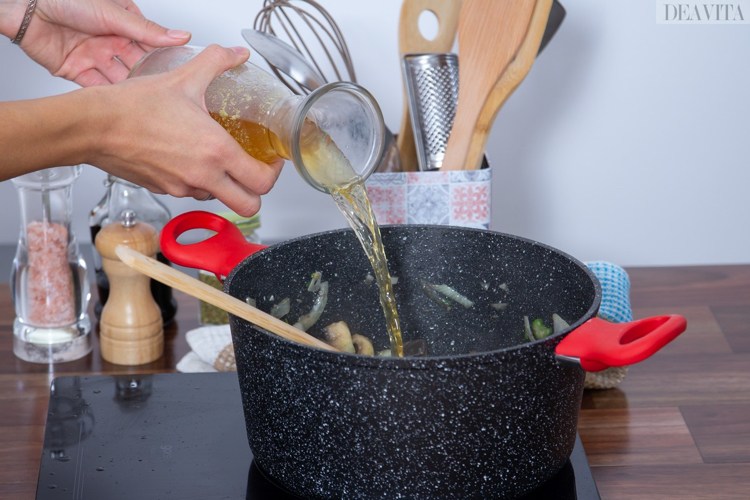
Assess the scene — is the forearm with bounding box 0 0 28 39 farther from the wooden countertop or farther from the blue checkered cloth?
the blue checkered cloth

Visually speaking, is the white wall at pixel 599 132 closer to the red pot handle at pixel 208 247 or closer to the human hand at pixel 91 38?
the human hand at pixel 91 38

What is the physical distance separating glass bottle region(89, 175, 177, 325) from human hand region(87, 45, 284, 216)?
1.03 feet

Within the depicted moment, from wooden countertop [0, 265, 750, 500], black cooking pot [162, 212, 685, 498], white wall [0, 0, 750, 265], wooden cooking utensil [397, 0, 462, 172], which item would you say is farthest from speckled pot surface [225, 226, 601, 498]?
white wall [0, 0, 750, 265]

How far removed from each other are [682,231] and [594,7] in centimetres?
40

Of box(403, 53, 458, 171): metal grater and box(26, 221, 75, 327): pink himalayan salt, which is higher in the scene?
box(403, 53, 458, 171): metal grater

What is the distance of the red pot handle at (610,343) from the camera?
681 mm

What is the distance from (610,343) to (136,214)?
2.22ft

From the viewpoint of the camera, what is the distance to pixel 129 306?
1.13 metres

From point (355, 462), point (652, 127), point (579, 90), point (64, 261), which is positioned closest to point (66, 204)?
point (64, 261)

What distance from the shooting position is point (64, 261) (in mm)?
1139

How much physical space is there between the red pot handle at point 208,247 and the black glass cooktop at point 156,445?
0.44 ft

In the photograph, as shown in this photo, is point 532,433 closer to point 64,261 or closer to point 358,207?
point 358,207

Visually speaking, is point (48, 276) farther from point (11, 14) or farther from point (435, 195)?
point (435, 195)

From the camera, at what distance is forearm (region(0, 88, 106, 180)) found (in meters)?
0.78
